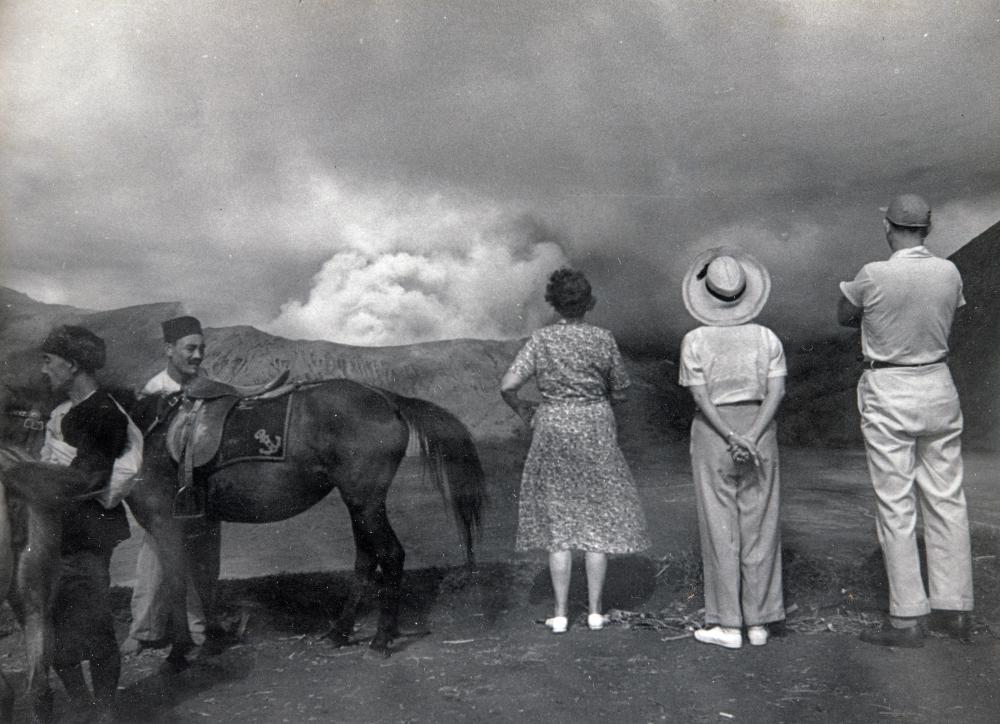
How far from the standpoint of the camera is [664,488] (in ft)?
16.2

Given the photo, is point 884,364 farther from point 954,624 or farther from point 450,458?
point 450,458

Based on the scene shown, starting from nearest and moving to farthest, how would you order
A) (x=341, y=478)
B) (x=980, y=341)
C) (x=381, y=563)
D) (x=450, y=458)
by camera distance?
(x=381, y=563) → (x=341, y=478) → (x=450, y=458) → (x=980, y=341)

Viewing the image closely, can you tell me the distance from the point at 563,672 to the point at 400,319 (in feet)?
6.59

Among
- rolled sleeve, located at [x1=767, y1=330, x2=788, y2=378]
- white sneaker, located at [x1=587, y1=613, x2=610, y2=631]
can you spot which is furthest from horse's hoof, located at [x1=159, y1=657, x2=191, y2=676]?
rolled sleeve, located at [x1=767, y1=330, x2=788, y2=378]

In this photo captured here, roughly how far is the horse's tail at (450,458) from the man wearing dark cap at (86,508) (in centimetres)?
141

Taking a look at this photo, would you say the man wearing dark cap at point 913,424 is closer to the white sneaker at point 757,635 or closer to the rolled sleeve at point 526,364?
the white sneaker at point 757,635

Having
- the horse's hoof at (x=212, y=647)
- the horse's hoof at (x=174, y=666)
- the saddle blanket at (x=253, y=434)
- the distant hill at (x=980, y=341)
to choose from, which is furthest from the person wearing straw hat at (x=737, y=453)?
the horse's hoof at (x=174, y=666)

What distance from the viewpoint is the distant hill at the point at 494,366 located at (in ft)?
12.8

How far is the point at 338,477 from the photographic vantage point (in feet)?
13.5

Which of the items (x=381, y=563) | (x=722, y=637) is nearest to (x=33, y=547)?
(x=381, y=563)

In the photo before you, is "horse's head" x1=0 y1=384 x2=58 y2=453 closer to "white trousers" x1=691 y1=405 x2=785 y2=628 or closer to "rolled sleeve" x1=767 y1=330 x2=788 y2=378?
"white trousers" x1=691 y1=405 x2=785 y2=628

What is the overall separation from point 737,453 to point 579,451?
0.76 meters

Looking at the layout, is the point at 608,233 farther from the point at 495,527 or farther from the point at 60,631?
the point at 60,631

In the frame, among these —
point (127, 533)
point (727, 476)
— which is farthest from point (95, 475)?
point (727, 476)
